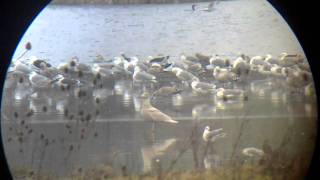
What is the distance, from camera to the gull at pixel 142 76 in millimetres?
1780

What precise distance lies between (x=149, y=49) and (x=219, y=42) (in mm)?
266

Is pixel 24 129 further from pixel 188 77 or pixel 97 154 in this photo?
pixel 188 77

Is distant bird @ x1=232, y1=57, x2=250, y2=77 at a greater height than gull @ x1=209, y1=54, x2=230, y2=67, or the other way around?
gull @ x1=209, y1=54, x2=230, y2=67

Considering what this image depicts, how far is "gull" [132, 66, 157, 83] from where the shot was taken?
1.78m

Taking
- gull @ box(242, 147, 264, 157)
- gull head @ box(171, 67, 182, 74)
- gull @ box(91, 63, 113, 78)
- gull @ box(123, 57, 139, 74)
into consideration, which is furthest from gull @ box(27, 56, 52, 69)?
gull @ box(242, 147, 264, 157)

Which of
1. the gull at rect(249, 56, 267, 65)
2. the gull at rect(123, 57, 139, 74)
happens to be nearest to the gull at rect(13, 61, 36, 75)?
the gull at rect(123, 57, 139, 74)

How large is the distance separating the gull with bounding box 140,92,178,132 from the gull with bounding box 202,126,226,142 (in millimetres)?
139

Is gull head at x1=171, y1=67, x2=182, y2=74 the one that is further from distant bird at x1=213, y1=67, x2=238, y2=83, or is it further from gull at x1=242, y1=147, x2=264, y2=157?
gull at x1=242, y1=147, x2=264, y2=157

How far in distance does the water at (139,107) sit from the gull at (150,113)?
2 cm

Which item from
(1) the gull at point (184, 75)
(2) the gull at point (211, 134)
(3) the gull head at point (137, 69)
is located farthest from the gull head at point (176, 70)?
(2) the gull at point (211, 134)

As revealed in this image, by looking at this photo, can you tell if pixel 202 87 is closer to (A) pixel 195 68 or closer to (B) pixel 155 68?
(A) pixel 195 68

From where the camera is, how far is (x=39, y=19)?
1792 millimetres

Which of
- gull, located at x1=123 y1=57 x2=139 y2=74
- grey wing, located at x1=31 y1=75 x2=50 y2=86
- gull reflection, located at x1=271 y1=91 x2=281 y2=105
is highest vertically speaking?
gull, located at x1=123 y1=57 x2=139 y2=74

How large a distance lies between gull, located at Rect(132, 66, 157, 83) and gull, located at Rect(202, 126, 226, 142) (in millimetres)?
266
